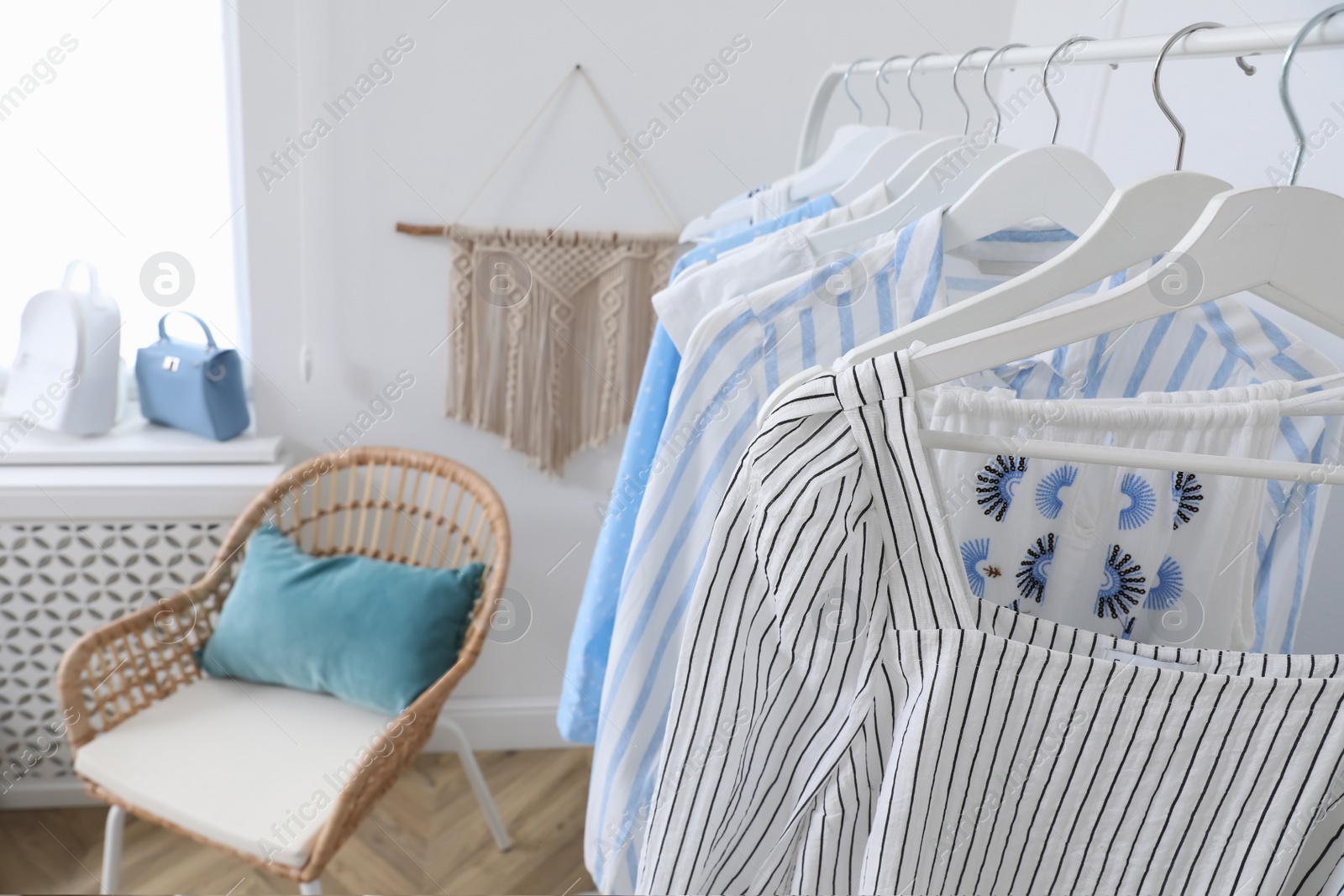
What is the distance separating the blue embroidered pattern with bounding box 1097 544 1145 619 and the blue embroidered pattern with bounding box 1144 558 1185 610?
0.01 meters

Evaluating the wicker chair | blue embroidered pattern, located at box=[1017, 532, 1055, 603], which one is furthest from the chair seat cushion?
blue embroidered pattern, located at box=[1017, 532, 1055, 603]

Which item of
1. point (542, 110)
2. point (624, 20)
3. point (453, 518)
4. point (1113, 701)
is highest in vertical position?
point (624, 20)

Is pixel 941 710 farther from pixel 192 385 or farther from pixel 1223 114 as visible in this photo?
pixel 192 385

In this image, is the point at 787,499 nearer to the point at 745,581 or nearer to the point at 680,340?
the point at 745,581

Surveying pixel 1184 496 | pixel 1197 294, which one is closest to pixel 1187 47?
pixel 1197 294

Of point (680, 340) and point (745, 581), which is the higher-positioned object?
point (680, 340)

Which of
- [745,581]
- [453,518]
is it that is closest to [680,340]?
[745,581]

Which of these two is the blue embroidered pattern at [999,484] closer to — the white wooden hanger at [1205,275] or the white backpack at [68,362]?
the white wooden hanger at [1205,275]

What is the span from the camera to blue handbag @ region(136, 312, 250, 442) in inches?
67.4

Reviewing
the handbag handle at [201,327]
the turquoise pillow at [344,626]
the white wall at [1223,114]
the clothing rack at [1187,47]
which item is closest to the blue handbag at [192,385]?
the handbag handle at [201,327]

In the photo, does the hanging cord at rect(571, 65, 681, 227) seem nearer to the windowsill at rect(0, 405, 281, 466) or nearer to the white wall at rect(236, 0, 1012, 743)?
the white wall at rect(236, 0, 1012, 743)

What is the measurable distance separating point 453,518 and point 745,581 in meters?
1.18

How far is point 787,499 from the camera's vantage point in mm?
599

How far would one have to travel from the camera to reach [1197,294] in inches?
23.0
